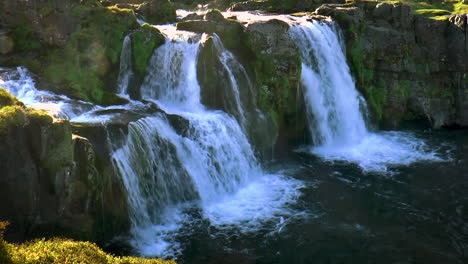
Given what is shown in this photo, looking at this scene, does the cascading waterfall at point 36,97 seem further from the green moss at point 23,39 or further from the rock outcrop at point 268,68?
the rock outcrop at point 268,68

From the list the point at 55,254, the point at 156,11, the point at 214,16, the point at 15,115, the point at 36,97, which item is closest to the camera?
the point at 55,254

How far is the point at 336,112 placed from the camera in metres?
28.4

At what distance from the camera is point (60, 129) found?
13453 millimetres

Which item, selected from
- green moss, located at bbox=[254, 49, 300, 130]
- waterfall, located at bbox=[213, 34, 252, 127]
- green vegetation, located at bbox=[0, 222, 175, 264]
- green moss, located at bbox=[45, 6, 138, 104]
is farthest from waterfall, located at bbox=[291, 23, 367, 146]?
green vegetation, located at bbox=[0, 222, 175, 264]

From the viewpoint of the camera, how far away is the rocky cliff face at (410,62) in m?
31.5

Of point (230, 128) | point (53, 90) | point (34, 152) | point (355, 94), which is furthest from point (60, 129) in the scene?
point (355, 94)

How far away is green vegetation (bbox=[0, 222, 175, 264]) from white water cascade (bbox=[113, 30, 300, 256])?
5.88 meters

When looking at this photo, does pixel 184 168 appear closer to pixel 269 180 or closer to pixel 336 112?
pixel 269 180

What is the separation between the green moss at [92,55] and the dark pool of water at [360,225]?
375 inches

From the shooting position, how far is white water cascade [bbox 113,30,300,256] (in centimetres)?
1694

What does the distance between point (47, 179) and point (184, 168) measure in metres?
7.02

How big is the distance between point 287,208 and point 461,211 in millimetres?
7765

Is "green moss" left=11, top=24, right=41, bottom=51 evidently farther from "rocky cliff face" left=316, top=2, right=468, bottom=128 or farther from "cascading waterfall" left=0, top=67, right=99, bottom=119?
"rocky cliff face" left=316, top=2, right=468, bottom=128

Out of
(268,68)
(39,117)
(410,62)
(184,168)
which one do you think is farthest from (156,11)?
(39,117)
